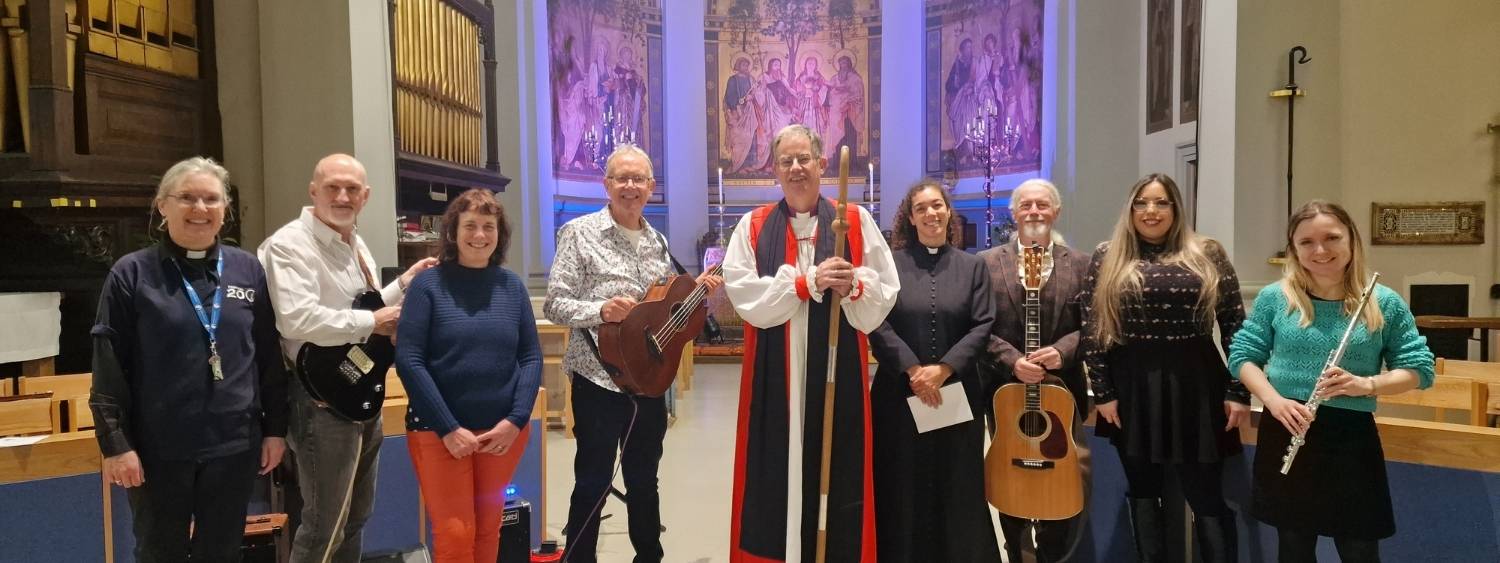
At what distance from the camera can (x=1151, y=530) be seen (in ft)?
9.59

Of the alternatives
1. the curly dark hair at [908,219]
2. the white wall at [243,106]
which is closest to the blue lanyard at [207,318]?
the curly dark hair at [908,219]

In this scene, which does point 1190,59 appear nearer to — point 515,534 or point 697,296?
point 697,296

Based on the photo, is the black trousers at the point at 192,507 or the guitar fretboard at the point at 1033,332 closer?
the black trousers at the point at 192,507

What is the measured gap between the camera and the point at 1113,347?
117 inches

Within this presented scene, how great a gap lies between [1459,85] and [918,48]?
8187mm

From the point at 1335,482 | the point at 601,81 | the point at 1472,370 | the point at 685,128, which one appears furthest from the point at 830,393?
the point at 685,128

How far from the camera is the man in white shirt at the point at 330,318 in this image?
2615 mm

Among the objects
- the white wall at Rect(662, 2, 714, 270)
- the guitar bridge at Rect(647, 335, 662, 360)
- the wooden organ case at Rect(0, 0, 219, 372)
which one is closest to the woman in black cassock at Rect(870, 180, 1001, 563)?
the guitar bridge at Rect(647, 335, 662, 360)

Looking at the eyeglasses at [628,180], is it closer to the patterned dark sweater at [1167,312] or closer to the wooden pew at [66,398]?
the patterned dark sweater at [1167,312]

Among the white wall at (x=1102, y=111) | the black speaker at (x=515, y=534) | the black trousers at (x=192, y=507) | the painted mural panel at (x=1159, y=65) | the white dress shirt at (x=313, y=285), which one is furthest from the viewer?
the white wall at (x=1102, y=111)

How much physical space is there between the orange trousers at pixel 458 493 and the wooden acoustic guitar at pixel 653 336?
0.46m

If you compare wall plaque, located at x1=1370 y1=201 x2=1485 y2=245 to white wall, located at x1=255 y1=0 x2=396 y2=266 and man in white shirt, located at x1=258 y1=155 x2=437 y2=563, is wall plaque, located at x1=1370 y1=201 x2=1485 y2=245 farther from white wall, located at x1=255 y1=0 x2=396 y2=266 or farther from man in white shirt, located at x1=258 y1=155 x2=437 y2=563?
white wall, located at x1=255 y1=0 x2=396 y2=266

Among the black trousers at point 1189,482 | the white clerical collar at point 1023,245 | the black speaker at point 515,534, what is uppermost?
the white clerical collar at point 1023,245

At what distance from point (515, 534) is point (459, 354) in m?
1.02
